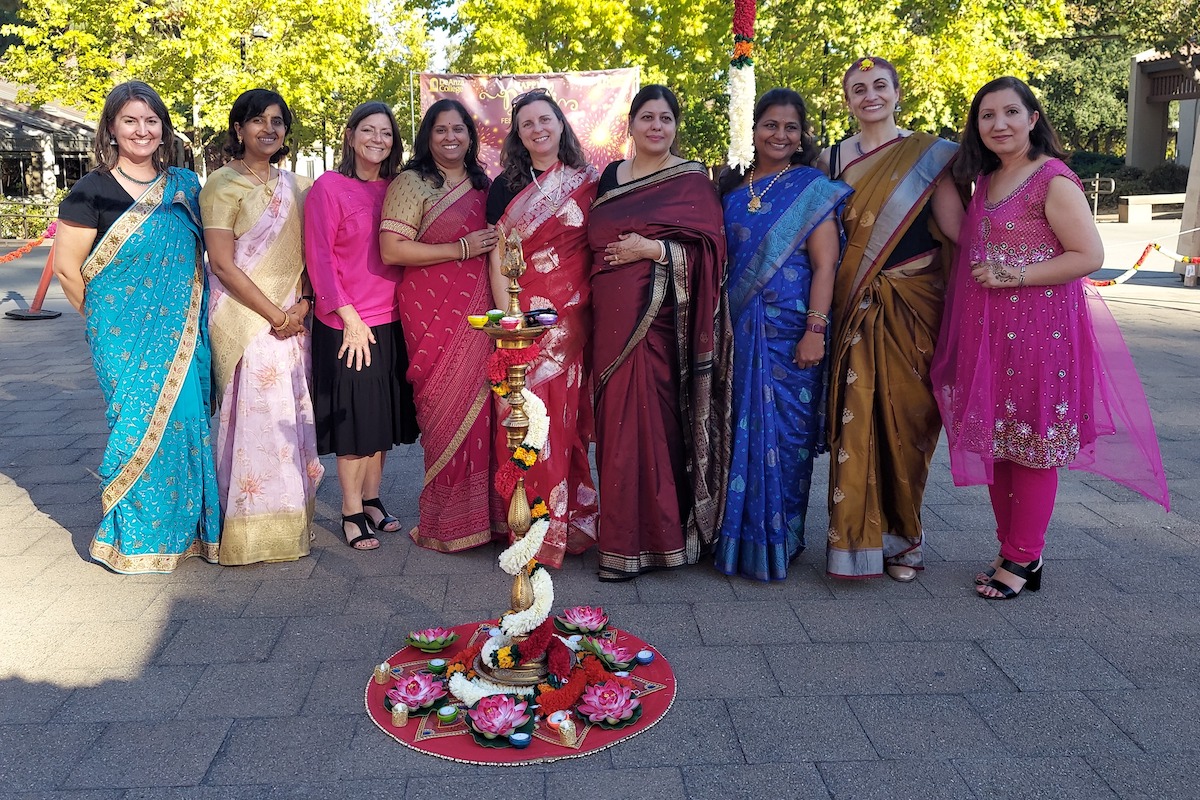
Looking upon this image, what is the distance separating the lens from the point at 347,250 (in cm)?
391

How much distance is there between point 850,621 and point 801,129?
5.76 feet

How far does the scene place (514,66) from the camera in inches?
611

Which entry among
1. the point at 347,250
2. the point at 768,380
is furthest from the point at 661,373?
the point at 347,250

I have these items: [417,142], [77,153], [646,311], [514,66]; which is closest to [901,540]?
[646,311]

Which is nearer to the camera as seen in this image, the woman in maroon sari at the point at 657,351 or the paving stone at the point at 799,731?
the paving stone at the point at 799,731

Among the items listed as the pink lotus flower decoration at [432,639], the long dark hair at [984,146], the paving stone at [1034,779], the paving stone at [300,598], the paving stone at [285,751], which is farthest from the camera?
the paving stone at [300,598]

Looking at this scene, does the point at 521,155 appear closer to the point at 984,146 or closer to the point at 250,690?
the point at 984,146

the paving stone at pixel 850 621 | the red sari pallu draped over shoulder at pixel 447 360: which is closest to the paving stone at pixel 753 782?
the paving stone at pixel 850 621

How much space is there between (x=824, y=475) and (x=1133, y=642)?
2160 mm

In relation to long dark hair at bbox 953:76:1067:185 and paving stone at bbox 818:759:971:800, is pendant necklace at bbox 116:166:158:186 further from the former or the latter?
paving stone at bbox 818:759:971:800

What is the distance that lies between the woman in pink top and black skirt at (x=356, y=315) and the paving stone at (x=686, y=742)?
A: 183 centimetres

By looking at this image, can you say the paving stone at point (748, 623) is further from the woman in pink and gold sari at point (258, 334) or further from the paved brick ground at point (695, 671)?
the woman in pink and gold sari at point (258, 334)

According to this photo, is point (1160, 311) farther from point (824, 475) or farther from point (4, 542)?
point (4, 542)

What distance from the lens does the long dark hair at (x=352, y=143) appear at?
152 inches
